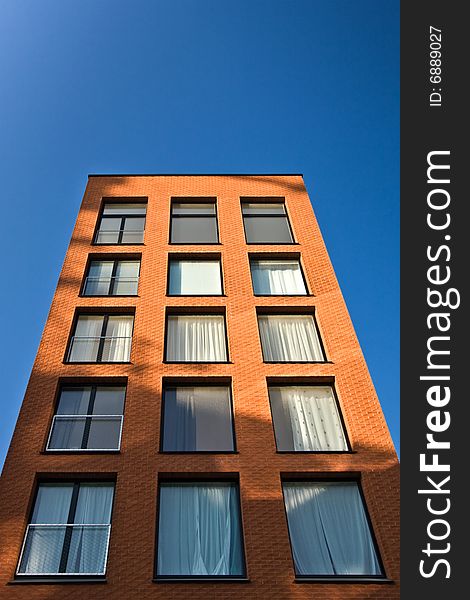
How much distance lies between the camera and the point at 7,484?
535 inches

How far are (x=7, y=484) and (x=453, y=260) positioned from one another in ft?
34.1

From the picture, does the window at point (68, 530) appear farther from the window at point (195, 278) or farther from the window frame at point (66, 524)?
the window at point (195, 278)

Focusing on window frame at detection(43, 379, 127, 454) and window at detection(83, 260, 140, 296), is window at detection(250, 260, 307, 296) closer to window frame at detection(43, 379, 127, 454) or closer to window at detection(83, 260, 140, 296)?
window at detection(83, 260, 140, 296)

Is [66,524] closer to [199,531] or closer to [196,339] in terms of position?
[199,531]

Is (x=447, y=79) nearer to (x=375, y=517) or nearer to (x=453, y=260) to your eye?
(x=453, y=260)

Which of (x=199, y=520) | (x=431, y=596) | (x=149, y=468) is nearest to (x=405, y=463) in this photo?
(x=431, y=596)

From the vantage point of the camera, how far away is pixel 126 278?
67.8 ft

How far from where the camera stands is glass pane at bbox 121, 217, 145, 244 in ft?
74.2

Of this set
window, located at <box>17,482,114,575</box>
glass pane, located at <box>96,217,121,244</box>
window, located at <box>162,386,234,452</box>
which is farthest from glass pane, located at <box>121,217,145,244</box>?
window, located at <box>17,482,114,575</box>

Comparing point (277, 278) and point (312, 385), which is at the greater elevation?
point (277, 278)

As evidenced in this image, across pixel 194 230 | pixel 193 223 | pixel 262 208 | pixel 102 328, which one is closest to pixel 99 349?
pixel 102 328

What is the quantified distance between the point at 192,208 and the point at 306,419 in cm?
1145

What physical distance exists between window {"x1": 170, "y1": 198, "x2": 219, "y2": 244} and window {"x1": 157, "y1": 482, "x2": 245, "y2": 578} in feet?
34.2

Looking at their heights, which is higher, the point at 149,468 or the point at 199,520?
the point at 149,468
